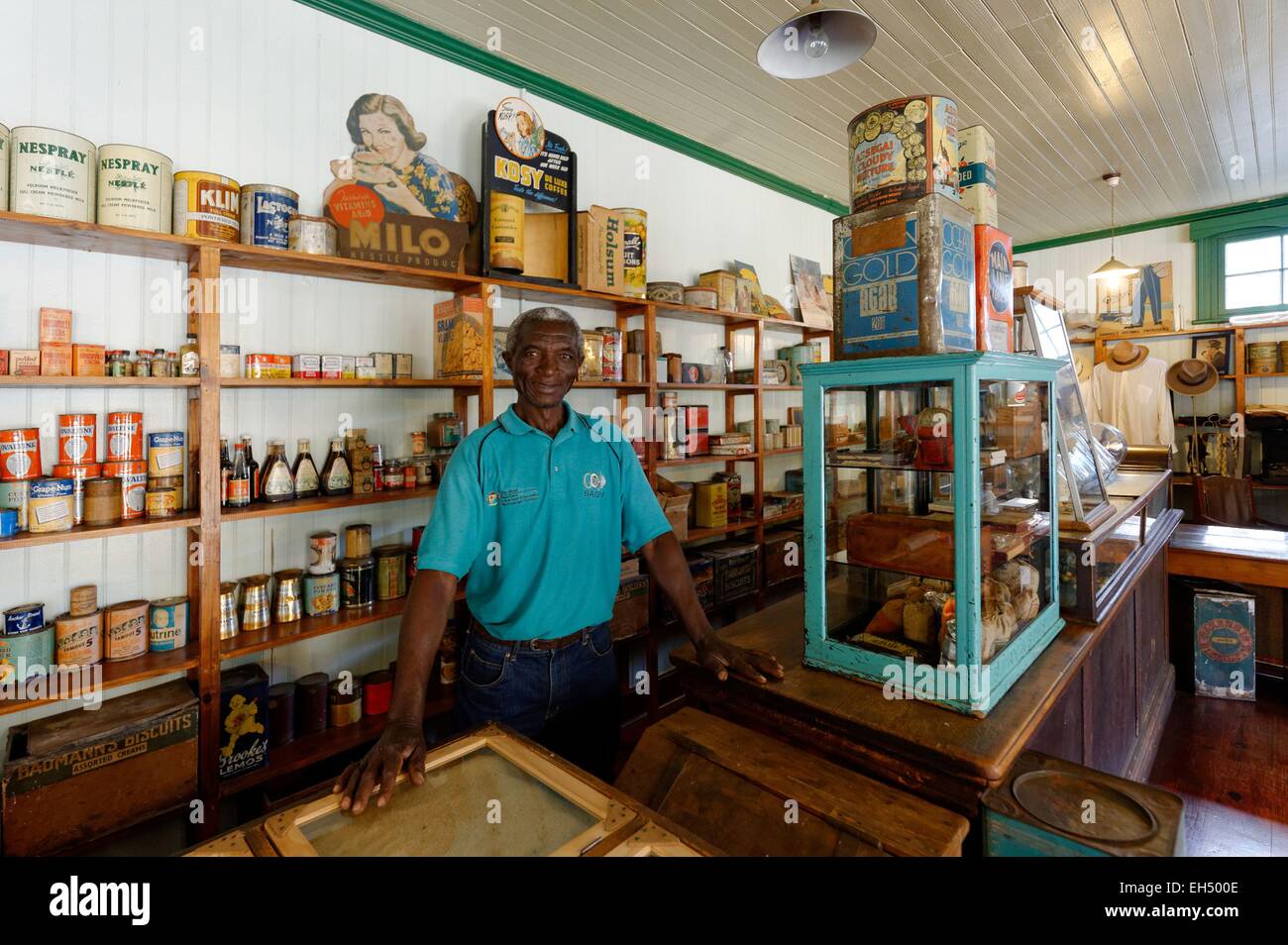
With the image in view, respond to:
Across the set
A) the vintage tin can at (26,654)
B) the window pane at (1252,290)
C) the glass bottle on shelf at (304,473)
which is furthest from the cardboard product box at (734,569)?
the window pane at (1252,290)

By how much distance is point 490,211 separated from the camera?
9.43 ft

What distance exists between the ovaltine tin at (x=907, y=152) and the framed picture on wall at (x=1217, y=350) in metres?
6.62

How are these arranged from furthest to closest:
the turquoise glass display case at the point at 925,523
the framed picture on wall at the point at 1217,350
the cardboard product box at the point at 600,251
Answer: the framed picture on wall at the point at 1217,350
the cardboard product box at the point at 600,251
the turquoise glass display case at the point at 925,523

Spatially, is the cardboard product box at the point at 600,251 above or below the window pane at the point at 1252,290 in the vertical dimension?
below

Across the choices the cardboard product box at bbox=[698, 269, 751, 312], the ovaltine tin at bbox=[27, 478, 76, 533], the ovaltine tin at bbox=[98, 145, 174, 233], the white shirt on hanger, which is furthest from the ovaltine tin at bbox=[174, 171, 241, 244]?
the white shirt on hanger

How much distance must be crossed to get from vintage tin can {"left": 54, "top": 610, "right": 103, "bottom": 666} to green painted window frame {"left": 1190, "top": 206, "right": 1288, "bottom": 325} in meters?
8.67

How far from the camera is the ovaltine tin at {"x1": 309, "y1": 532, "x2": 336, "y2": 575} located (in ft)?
8.48

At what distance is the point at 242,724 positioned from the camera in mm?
2275

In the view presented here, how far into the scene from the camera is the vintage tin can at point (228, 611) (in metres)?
2.31

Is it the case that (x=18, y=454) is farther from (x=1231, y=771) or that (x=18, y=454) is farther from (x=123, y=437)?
(x=1231, y=771)

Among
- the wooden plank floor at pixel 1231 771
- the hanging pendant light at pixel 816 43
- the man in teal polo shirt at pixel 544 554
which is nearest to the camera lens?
the man in teal polo shirt at pixel 544 554

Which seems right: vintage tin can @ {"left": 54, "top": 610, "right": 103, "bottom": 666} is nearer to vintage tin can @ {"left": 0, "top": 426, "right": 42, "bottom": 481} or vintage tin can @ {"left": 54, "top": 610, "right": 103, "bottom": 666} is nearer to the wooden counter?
vintage tin can @ {"left": 0, "top": 426, "right": 42, "bottom": 481}

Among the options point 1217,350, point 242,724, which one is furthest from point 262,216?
point 1217,350

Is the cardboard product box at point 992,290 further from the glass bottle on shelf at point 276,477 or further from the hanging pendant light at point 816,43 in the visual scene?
the glass bottle on shelf at point 276,477
